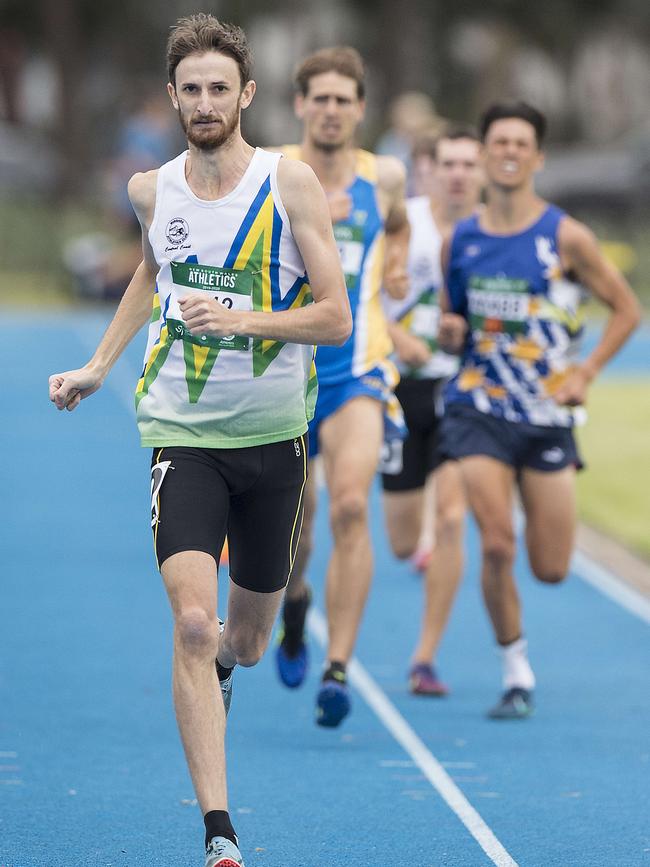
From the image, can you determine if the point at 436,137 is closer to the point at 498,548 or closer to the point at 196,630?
the point at 498,548

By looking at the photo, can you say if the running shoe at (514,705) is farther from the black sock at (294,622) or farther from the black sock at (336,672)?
the black sock at (336,672)

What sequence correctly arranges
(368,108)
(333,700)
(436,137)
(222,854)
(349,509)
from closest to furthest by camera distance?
(222,854), (333,700), (349,509), (436,137), (368,108)

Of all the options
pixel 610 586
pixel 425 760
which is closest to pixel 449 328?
pixel 425 760

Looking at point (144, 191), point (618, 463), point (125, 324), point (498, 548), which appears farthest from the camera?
point (618, 463)

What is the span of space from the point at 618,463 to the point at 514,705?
8.31 metres

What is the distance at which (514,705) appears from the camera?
8.17 m

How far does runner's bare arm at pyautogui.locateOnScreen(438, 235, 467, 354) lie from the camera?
8.10 meters

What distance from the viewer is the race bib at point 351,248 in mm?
7953

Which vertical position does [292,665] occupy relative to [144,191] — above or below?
below

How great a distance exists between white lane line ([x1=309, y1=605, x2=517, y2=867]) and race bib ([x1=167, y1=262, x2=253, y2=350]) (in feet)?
5.91

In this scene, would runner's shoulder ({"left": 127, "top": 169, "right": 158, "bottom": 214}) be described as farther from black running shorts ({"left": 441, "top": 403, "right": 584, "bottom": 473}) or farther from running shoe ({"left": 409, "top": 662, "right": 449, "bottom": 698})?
running shoe ({"left": 409, "top": 662, "right": 449, "bottom": 698})

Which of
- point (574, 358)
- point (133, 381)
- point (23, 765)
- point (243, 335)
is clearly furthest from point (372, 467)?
point (133, 381)

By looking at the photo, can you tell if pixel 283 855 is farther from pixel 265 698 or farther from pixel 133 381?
pixel 133 381

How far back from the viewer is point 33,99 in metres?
59.6
